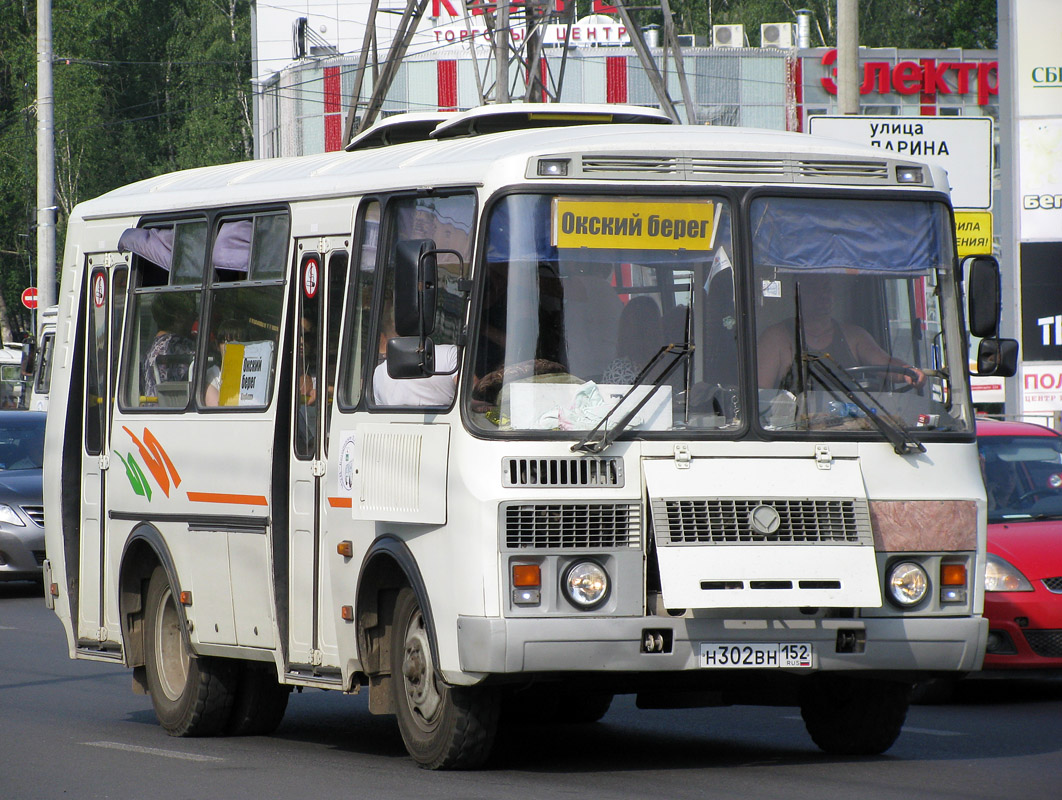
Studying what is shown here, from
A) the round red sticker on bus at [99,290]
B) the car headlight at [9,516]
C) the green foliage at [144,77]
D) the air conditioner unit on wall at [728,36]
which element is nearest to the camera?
the round red sticker on bus at [99,290]

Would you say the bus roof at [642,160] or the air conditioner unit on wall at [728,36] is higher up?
the air conditioner unit on wall at [728,36]

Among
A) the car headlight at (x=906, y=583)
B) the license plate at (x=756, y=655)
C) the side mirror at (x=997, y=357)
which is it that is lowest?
the license plate at (x=756, y=655)

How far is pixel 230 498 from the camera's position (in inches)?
390

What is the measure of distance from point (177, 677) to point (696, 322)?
4.05 m

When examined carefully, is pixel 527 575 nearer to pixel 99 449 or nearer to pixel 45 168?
pixel 99 449

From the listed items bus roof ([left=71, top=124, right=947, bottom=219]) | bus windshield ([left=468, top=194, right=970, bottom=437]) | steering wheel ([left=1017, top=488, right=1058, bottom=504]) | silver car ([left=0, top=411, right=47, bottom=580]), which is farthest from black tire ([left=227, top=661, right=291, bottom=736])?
silver car ([left=0, top=411, right=47, bottom=580])

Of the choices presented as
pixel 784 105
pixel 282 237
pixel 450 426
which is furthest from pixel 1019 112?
pixel 784 105

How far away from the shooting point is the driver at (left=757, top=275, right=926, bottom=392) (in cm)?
823

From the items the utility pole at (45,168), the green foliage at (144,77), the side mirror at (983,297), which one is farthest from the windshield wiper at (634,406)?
the green foliage at (144,77)

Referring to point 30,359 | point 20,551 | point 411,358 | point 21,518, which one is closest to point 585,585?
point 411,358

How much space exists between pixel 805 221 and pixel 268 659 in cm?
345

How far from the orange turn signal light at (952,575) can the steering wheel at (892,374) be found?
774mm

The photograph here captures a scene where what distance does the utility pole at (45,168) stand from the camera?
32.4 m

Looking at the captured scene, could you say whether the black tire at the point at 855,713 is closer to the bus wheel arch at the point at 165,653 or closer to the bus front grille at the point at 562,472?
the bus front grille at the point at 562,472
